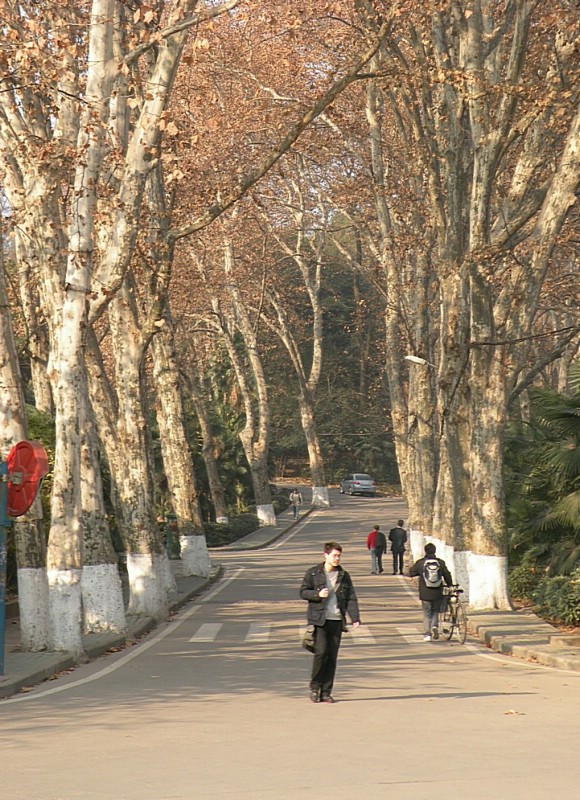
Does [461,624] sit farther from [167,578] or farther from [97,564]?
[167,578]

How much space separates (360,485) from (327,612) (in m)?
76.0

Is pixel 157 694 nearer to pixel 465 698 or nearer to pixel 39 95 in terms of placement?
pixel 465 698

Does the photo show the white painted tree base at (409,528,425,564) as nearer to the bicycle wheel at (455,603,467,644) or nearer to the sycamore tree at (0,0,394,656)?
the bicycle wheel at (455,603,467,644)

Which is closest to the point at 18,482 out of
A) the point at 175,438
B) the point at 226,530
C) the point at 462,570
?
the point at 462,570

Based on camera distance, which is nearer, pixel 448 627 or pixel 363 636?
pixel 448 627

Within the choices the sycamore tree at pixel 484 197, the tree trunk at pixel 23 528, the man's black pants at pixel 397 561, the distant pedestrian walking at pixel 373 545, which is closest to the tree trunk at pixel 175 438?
the distant pedestrian walking at pixel 373 545

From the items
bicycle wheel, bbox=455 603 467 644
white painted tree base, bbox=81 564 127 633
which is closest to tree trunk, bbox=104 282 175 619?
white painted tree base, bbox=81 564 127 633

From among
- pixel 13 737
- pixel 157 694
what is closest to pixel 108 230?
pixel 157 694

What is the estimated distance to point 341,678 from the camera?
16.9 meters

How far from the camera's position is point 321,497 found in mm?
80188

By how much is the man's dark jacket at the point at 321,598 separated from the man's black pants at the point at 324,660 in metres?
0.12

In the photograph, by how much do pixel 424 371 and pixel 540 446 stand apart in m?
10.7

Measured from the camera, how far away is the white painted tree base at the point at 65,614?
18875mm

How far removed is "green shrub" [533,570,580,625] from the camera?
22.6 metres
